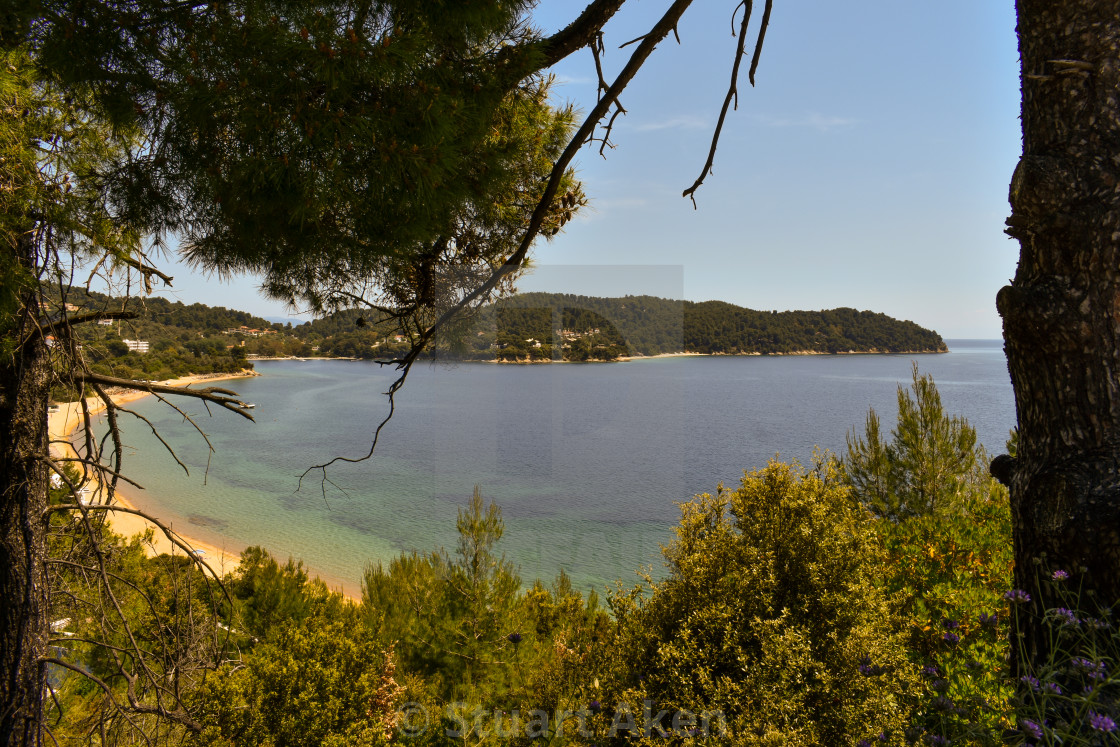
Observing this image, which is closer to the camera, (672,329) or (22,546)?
(22,546)

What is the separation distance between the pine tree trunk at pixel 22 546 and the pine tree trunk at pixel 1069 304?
10.9 ft

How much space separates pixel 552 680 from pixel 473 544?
2.10 m

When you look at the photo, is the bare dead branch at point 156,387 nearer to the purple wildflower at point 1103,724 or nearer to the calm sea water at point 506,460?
the calm sea water at point 506,460

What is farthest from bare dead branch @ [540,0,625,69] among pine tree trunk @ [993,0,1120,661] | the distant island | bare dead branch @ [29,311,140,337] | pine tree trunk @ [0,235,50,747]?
pine tree trunk @ [0,235,50,747]

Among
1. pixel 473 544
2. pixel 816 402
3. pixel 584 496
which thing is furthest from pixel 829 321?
pixel 473 544

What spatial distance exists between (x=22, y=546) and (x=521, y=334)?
19.0ft

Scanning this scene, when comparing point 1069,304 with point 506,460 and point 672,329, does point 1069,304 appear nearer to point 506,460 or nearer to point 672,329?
point 672,329

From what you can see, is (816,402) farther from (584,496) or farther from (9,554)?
(9,554)

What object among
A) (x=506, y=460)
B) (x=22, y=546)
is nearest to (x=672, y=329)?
(x=22, y=546)

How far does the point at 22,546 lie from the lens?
236 centimetres

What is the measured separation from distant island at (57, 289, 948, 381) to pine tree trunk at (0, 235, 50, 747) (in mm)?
275

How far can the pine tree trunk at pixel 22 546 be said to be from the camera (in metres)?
2.29

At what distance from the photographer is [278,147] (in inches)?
60.7

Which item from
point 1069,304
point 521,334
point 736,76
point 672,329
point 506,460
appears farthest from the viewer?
point 506,460
